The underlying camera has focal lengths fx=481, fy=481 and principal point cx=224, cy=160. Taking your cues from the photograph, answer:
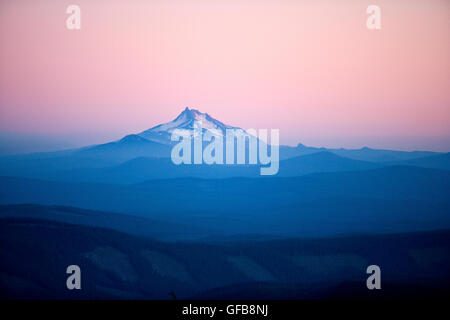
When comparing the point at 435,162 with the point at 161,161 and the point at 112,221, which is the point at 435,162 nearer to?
the point at 161,161

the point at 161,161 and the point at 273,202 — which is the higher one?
the point at 161,161

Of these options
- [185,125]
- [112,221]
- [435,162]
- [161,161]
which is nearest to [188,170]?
[161,161]

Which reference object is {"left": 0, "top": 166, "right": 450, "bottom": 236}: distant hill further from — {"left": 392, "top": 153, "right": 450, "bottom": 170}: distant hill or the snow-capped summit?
the snow-capped summit

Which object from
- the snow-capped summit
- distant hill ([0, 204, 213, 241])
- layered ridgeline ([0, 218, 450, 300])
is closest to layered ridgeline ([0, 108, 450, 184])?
the snow-capped summit

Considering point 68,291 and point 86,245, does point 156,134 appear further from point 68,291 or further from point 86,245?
point 68,291

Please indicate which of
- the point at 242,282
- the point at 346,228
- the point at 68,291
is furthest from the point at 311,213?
the point at 68,291
